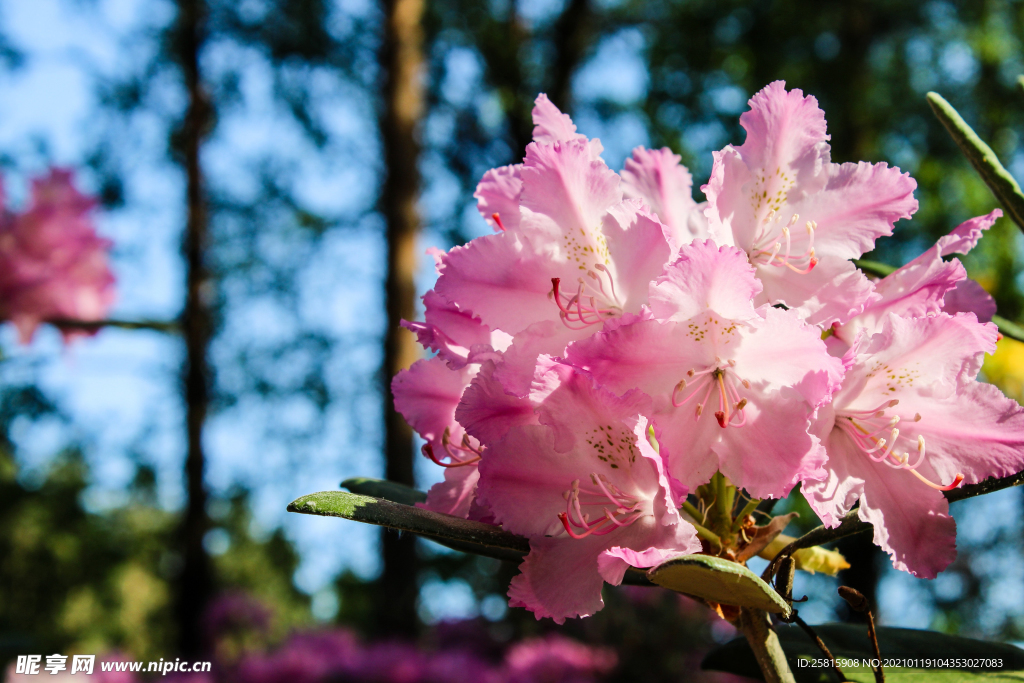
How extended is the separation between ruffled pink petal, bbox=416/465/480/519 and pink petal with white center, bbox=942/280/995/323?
1.51 feet

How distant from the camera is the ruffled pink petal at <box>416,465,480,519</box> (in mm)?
693

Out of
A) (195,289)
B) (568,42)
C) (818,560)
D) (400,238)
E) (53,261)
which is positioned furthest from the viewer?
(195,289)

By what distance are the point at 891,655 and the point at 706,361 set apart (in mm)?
391

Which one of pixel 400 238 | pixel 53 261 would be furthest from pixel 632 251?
pixel 400 238

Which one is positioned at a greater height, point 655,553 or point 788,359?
point 788,359

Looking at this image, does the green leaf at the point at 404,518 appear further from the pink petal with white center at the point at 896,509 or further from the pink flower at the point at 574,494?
the pink petal with white center at the point at 896,509

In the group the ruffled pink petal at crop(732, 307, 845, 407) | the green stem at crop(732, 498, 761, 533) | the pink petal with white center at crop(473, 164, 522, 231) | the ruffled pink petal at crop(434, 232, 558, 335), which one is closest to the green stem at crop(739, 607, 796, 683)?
the green stem at crop(732, 498, 761, 533)

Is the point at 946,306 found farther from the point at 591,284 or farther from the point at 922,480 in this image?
the point at 591,284

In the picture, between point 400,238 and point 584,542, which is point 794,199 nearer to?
point 584,542

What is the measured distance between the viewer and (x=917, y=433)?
62 cm

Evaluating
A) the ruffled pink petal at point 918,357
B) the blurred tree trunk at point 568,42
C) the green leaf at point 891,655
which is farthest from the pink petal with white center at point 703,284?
the blurred tree trunk at point 568,42

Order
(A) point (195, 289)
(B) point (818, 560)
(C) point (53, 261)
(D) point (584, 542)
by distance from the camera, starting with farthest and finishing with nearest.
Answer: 1. (A) point (195, 289)
2. (C) point (53, 261)
3. (B) point (818, 560)
4. (D) point (584, 542)

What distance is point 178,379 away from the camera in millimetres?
5668

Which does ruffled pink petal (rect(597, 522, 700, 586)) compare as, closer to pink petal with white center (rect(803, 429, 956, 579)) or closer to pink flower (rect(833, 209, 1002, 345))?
pink petal with white center (rect(803, 429, 956, 579))
